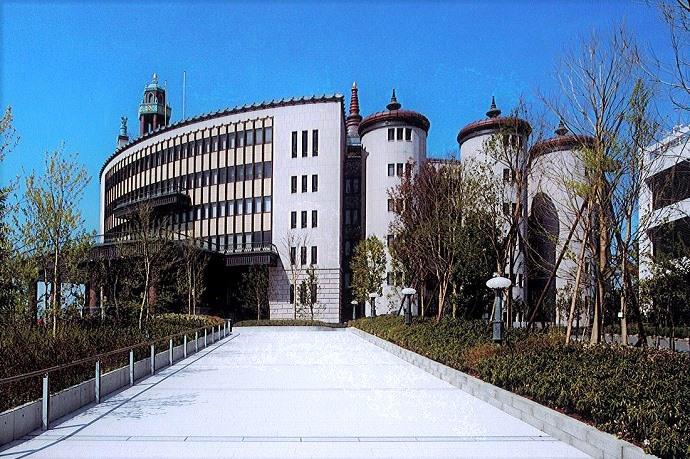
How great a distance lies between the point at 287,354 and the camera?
21812 millimetres

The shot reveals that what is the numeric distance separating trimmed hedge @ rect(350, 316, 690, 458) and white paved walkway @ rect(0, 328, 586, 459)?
595 millimetres

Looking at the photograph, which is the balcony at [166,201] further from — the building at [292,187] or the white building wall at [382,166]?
the white building wall at [382,166]

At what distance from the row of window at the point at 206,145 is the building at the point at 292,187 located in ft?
0.30

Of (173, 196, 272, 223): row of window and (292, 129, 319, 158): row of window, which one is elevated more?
(292, 129, 319, 158): row of window

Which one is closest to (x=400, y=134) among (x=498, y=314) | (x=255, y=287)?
(x=255, y=287)

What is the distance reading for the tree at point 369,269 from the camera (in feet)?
140

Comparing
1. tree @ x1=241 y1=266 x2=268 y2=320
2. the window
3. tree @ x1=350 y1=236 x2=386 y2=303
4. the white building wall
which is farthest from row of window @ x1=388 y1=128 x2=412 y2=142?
tree @ x1=241 y1=266 x2=268 y2=320

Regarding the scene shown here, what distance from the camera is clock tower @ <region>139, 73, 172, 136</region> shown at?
72688 millimetres

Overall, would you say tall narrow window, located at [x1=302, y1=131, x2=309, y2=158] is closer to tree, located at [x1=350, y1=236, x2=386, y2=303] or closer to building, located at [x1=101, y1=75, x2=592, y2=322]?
building, located at [x1=101, y1=75, x2=592, y2=322]

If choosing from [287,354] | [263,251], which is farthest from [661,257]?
[263,251]

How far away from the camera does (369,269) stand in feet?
141

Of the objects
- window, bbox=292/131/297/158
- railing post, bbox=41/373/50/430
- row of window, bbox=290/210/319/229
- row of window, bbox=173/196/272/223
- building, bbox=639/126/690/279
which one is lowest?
railing post, bbox=41/373/50/430

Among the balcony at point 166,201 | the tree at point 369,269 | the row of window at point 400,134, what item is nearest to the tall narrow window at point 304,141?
the row of window at point 400,134

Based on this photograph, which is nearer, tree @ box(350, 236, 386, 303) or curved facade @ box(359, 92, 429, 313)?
tree @ box(350, 236, 386, 303)
